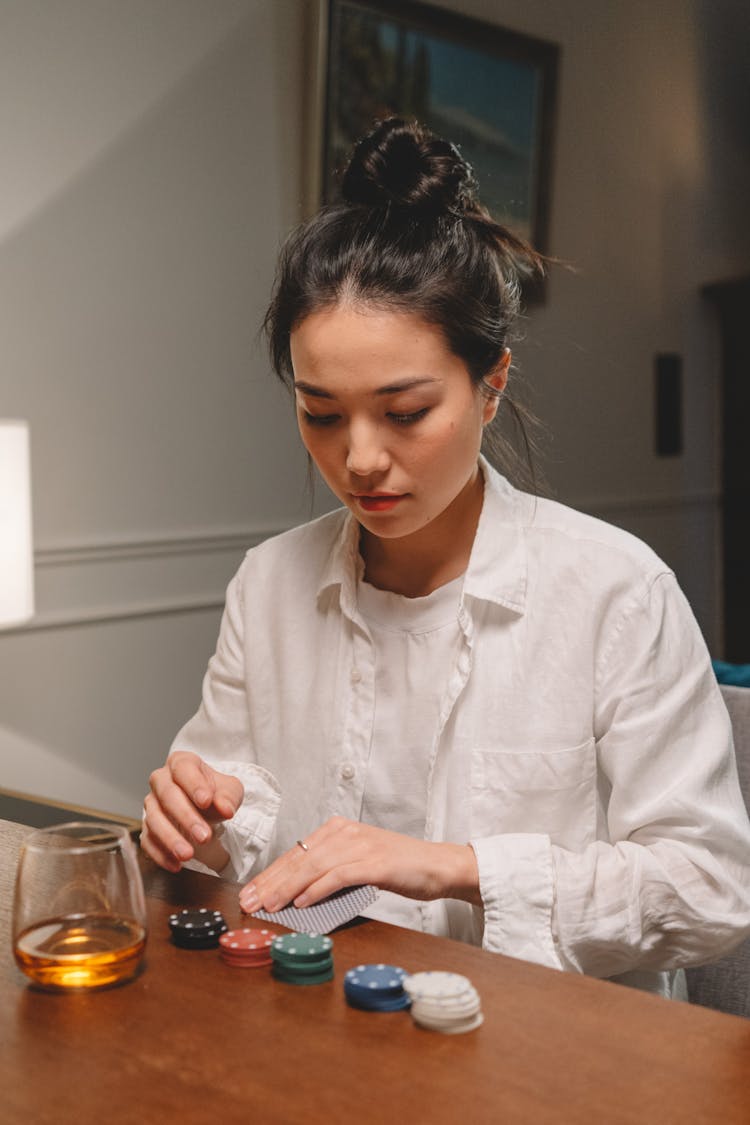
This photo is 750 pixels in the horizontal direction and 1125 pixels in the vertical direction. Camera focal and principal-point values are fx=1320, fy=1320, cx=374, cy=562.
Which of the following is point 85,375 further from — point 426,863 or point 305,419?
point 426,863

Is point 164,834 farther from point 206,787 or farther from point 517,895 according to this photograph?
point 517,895

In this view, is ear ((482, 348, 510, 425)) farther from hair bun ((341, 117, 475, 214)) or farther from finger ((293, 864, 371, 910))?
finger ((293, 864, 371, 910))

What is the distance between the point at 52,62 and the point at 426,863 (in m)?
2.45

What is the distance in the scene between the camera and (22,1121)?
0.74m

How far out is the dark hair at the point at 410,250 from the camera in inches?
55.1

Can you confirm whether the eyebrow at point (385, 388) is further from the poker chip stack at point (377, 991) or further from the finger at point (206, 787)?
the poker chip stack at point (377, 991)

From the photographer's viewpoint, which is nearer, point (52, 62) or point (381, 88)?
point (52, 62)

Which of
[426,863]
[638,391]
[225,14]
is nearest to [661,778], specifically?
[426,863]

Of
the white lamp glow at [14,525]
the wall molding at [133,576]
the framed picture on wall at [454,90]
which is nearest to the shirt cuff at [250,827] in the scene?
the white lamp glow at [14,525]

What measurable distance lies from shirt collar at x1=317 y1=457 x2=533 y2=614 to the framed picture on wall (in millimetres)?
2031

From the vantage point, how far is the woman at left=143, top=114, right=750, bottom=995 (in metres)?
1.24

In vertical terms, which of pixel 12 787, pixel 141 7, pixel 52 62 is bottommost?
pixel 12 787

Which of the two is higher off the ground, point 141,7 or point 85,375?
point 141,7

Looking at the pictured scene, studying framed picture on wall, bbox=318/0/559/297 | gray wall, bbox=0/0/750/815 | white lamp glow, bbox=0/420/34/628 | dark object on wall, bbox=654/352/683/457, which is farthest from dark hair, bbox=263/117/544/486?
dark object on wall, bbox=654/352/683/457
